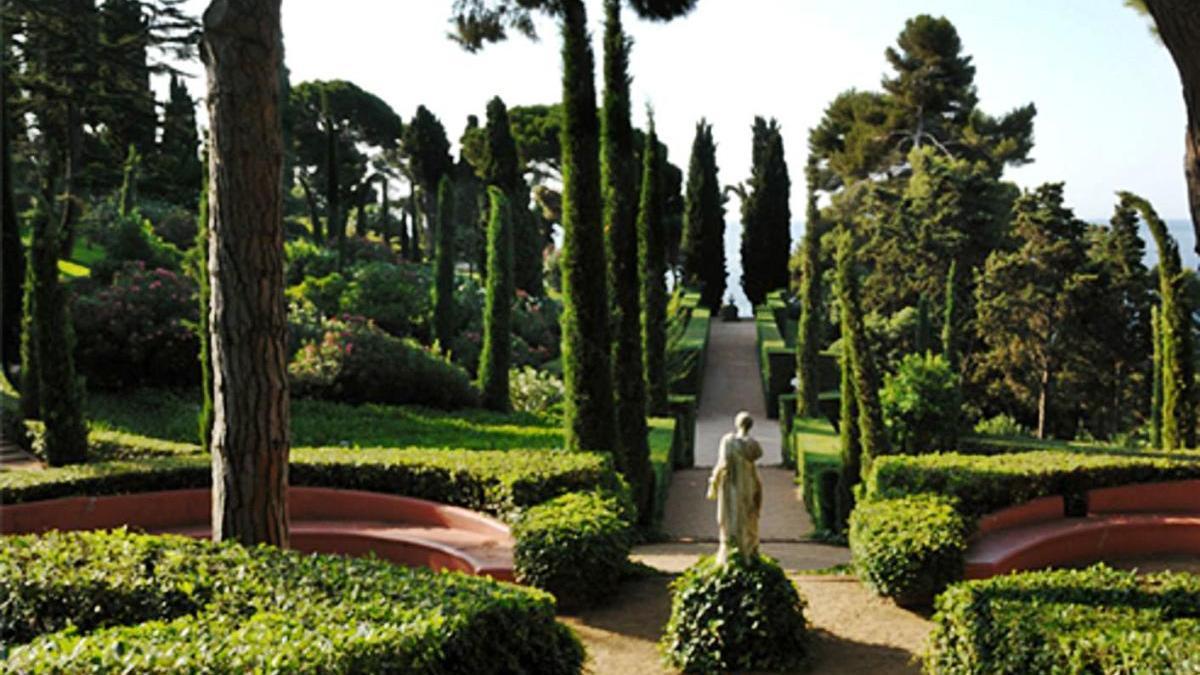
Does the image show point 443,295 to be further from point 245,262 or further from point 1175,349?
point 245,262

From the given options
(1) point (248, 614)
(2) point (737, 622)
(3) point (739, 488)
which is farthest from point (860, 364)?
(1) point (248, 614)

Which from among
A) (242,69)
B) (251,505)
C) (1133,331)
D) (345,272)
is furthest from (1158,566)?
(345,272)

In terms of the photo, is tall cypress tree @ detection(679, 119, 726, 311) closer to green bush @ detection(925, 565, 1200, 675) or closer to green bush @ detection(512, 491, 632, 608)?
green bush @ detection(512, 491, 632, 608)

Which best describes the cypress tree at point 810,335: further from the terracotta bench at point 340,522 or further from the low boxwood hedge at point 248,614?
the low boxwood hedge at point 248,614

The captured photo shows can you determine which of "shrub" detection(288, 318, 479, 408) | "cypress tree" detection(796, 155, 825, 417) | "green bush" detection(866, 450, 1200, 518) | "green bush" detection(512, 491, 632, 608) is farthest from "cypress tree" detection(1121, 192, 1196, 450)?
"shrub" detection(288, 318, 479, 408)

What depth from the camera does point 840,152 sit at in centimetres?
4759

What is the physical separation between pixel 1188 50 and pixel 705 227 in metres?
33.3

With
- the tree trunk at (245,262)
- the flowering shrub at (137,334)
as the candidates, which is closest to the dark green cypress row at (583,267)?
the tree trunk at (245,262)

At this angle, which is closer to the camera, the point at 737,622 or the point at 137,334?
the point at 737,622

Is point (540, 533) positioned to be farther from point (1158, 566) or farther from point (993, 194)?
point (993, 194)

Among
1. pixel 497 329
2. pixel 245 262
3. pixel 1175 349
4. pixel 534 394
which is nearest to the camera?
pixel 245 262

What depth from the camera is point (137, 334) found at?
16234 millimetres

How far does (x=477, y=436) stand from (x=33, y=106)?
15701 millimetres

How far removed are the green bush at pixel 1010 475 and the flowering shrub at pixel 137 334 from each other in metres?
10.8
